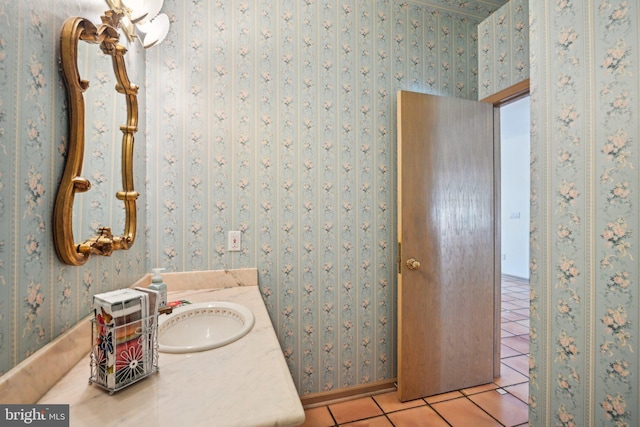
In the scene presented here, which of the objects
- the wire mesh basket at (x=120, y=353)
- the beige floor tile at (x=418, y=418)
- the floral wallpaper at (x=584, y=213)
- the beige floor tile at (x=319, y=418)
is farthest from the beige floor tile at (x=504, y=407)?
the wire mesh basket at (x=120, y=353)

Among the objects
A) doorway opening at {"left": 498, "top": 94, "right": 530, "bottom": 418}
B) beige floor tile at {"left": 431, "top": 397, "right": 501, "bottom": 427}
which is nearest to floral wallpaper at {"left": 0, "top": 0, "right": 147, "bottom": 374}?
beige floor tile at {"left": 431, "top": 397, "right": 501, "bottom": 427}

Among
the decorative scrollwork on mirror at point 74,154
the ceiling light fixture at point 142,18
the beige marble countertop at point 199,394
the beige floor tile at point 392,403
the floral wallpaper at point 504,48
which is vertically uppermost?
the floral wallpaper at point 504,48

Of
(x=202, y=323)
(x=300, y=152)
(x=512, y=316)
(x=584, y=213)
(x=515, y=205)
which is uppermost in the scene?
(x=300, y=152)

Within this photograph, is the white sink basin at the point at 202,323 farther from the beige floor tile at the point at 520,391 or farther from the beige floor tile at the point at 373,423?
the beige floor tile at the point at 520,391

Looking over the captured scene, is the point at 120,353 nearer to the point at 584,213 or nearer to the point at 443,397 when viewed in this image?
the point at 584,213

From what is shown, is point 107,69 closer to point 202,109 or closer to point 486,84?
point 202,109

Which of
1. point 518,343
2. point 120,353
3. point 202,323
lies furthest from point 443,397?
point 120,353

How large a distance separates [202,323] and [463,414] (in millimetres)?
1594

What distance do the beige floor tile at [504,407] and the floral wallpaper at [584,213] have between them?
0.76 m

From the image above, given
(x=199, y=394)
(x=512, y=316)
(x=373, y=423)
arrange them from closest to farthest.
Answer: (x=199, y=394)
(x=373, y=423)
(x=512, y=316)

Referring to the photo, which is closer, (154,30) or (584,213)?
(584,213)

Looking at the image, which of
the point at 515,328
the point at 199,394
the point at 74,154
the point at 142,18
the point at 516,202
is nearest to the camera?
the point at 199,394

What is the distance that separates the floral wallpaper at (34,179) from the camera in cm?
57

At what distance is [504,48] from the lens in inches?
69.3
